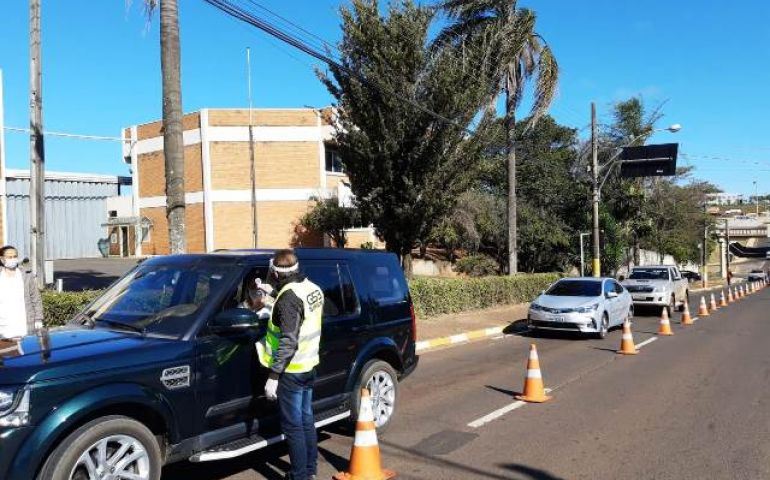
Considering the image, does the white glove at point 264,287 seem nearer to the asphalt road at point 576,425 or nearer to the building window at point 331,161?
the asphalt road at point 576,425

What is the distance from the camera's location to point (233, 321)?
4.70 metres

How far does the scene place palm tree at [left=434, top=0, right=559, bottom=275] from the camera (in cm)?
2175

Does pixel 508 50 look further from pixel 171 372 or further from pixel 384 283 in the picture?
pixel 171 372

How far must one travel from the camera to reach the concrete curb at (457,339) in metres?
13.6

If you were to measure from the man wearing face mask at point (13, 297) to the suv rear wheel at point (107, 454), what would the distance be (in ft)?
10.9

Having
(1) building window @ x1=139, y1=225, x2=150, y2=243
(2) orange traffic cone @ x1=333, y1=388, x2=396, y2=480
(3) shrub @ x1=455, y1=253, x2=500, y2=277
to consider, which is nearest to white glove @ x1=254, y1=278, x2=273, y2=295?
(2) orange traffic cone @ x1=333, y1=388, x2=396, y2=480

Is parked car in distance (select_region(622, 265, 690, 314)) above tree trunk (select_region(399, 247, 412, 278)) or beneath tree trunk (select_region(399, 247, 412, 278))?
beneath

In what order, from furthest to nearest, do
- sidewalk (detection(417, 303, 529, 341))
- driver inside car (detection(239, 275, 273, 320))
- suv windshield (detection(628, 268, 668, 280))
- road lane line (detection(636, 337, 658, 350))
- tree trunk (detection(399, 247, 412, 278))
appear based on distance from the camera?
suv windshield (detection(628, 268, 668, 280)) → tree trunk (detection(399, 247, 412, 278)) → sidewalk (detection(417, 303, 529, 341)) → road lane line (detection(636, 337, 658, 350)) → driver inside car (detection(239, 275, 273, 320))

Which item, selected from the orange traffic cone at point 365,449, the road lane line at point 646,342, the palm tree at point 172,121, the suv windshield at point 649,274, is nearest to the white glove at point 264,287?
the orange traffic cone at point 365,449

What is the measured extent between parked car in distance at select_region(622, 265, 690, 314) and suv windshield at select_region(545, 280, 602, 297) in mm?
6284

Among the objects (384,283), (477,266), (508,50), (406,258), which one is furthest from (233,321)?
(477,266)

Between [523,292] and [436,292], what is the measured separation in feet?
22.8

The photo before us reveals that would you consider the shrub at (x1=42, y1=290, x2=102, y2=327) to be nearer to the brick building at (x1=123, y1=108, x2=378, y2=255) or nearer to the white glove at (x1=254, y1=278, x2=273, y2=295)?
the white glove at (x1=254, y1=278, x2=273, y2=295)

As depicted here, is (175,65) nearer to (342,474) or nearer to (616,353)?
(342,474)
